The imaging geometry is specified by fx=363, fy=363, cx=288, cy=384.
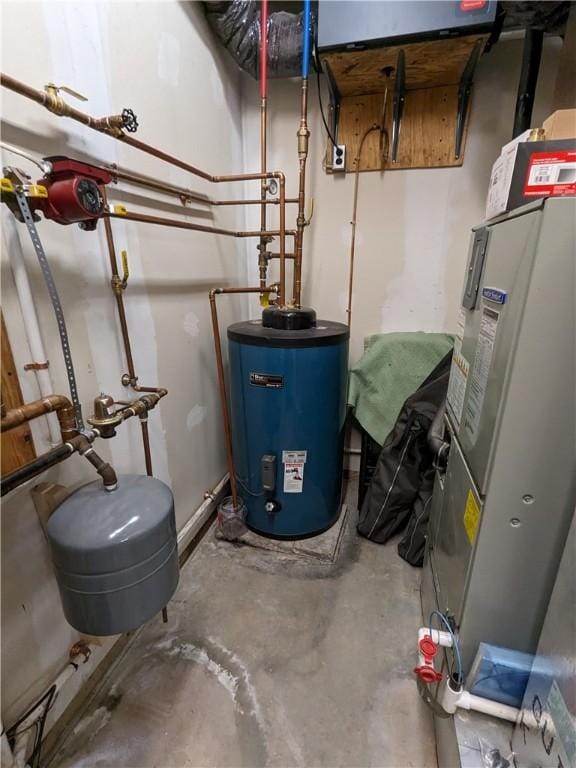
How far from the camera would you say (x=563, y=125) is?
80cm

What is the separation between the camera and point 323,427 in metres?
1.58

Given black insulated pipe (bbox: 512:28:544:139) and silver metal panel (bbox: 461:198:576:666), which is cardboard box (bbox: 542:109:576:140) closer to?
silver metal panel (bbox: 461:198:576:666)

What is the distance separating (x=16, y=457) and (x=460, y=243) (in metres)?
1.94

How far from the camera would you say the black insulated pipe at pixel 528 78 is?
4.49 ft

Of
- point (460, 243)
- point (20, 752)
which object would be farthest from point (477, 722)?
point (460, 243)

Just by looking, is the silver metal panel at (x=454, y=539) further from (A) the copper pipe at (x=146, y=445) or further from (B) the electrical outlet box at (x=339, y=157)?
(B) the electrical outlet box at (x=339, y=157)

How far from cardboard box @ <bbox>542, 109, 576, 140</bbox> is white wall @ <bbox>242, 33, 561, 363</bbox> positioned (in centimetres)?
101

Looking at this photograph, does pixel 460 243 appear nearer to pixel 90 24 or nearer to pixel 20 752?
pixel 90 24

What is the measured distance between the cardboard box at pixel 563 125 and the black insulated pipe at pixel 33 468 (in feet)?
4.22

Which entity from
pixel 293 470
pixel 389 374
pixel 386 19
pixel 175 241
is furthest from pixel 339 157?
pixel 293 470

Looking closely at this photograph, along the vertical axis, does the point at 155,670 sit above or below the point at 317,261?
below

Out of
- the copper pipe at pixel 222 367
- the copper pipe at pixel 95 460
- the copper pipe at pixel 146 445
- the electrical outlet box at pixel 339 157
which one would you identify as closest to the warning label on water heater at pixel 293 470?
the copper pipe at pixel 222 367

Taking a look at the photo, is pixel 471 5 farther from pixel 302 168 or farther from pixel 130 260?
pixel 130 260

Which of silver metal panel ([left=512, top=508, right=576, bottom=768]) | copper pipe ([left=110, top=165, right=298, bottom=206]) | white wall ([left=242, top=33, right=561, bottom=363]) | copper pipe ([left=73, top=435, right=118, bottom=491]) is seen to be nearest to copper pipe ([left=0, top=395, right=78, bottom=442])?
copper pipe ([left=73, top=435, right=118, bottom=491])
